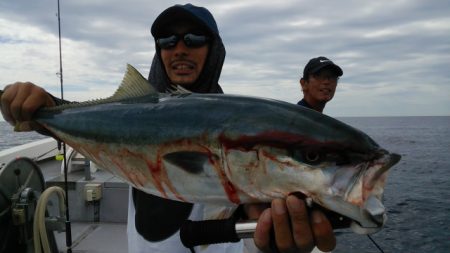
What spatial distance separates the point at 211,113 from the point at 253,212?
2.02 feet

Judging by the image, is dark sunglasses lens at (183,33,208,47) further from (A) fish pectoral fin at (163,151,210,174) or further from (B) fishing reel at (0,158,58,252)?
(B) fishing reel at (0,158,58,252)

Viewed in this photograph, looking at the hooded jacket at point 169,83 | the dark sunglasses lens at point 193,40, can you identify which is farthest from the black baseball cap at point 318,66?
the dark sunglasses lens at point 193,40

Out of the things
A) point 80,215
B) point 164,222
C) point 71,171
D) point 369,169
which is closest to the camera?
point 369,169

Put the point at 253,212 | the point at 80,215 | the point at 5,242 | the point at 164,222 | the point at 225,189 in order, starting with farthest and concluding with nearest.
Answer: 1. the point at 80,215
2. the point at 5,242
3. the point at 164,222
4. the point at 253,212
5. the point at 225,189

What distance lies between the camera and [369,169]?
1.56m

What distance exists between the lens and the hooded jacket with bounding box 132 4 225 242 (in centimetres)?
282

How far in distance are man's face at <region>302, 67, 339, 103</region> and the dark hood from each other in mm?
3576

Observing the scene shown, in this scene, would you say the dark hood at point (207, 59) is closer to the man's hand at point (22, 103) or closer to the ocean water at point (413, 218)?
the man's hand at point (22, 103)

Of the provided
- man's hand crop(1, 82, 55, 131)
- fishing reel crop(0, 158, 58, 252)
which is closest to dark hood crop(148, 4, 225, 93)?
man's hand crop(1, 82, 55, 131)

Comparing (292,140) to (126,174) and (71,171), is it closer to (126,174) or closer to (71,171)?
(126,174)

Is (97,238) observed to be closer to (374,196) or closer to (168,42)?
(168,42)

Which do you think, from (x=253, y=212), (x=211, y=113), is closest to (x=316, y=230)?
(x=253, y=212)

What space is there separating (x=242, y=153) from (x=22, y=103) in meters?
1.55

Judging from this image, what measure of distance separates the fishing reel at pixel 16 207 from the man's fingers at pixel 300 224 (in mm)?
3726
